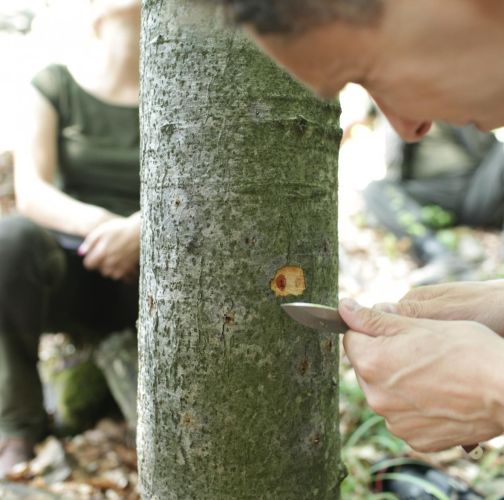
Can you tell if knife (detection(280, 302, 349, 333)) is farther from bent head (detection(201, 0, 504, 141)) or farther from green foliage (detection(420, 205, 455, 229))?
green foliage (detection(420, 205, 455, 229))

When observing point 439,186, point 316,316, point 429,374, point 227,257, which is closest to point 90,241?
point 227,257

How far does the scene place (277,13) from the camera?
692mm

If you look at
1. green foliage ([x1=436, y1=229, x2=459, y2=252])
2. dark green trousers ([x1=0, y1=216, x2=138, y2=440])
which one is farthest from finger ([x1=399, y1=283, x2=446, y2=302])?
green foliage ([x1=436, y1=229, x2=459, y2=252])

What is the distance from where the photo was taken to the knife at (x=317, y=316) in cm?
107

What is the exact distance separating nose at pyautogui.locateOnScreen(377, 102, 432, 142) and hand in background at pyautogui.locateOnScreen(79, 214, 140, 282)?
55.5 inches

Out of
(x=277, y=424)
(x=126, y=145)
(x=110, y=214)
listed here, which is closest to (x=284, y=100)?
(x=277, y=424)

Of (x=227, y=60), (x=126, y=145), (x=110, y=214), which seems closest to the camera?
(x=227, y=60)

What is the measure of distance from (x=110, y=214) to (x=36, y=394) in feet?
2.71

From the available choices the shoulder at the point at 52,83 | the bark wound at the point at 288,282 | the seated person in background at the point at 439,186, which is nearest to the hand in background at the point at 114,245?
the shoulder at the point at 52,83

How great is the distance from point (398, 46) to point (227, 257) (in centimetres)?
53

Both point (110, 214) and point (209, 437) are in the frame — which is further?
point (110, 214)

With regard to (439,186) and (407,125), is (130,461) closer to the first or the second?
(407,125)

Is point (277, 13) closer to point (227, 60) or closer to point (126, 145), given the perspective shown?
point (227, 60)

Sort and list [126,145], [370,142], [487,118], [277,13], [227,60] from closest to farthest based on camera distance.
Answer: [277,13]
[487,118]
[227,60]
[126,145]
[370,142]
